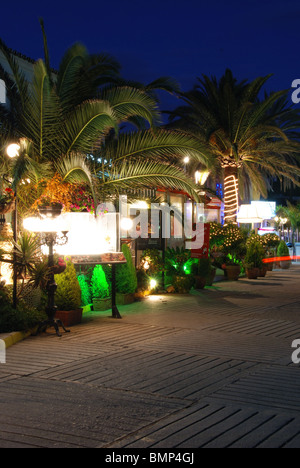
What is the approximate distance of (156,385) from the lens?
6.27 meters

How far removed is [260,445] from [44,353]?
409 cm

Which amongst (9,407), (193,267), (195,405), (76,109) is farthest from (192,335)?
(193,267)

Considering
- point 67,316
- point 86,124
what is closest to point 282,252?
point 86,124

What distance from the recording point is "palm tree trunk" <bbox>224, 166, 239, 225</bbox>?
915 inches

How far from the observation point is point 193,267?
55.1 feet

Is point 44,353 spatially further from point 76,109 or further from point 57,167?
point 76,109

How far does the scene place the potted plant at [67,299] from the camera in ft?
33.4

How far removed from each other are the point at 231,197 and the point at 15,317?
51.6 ft

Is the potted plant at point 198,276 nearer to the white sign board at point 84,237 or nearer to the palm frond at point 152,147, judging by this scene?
the palm frond at point 152,147

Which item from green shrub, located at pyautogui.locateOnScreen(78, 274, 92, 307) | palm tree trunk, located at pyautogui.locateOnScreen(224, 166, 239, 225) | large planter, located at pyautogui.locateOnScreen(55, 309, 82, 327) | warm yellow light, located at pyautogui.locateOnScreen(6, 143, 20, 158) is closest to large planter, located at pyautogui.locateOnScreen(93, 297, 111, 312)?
green shrub, located at pyautogui.locateOnScreen(78, 274, 92, 307)
